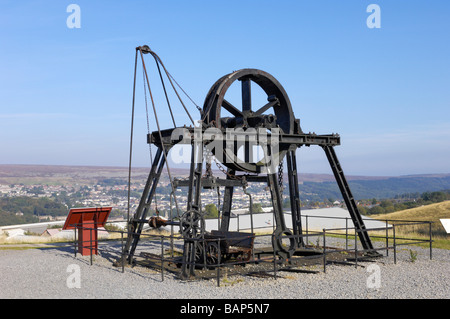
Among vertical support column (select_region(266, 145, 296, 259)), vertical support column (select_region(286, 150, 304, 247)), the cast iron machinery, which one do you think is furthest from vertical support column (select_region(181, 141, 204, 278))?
vertical support column (select_region(286, 150, 304, 247))

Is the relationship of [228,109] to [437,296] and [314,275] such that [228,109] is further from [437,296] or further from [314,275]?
[437,296]

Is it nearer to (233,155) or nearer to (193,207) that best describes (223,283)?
(193,207)

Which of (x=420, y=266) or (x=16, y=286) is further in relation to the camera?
(x=420, y=266)

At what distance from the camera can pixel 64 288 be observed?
9906 mm

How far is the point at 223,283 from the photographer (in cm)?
1046

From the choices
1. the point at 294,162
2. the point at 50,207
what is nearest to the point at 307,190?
the point at 50,207

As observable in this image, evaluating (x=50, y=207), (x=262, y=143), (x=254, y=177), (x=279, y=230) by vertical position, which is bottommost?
(x=50, y=207)

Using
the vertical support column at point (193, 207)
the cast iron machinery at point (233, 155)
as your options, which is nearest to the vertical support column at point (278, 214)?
the cast iron machinery at point (233, 155)

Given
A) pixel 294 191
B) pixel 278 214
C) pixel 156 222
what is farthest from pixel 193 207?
pixel 294 191

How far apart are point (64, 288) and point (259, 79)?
25.2 ft

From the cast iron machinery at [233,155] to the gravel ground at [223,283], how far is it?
895mm

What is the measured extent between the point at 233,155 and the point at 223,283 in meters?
4.02
